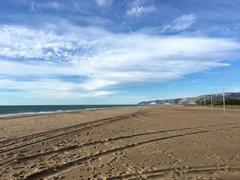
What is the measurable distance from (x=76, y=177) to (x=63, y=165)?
149 centimetres

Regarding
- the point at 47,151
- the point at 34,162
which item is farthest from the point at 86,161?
the point at 47,151

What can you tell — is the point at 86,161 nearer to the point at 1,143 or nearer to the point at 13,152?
the point at 13,152

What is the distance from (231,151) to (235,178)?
13.8 ft

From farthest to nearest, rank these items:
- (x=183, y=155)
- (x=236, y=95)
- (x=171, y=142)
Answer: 1. (x=236, y=95)
2. (x=171, y=142)
3. (x=183, y=155)

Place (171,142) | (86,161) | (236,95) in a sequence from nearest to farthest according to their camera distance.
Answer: (86,161)
(171,142)
(236,95)

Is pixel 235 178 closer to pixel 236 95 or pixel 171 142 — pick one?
pixel 171 142

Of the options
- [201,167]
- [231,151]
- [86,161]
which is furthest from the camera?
[231,151]

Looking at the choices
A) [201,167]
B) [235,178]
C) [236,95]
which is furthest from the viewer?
[236,95]

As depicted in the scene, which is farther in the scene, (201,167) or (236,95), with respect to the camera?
(236,95)

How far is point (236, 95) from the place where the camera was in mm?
183500

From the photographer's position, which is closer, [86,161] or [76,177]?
[76,177]

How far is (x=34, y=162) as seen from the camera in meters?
10.5

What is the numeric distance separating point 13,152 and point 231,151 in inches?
303

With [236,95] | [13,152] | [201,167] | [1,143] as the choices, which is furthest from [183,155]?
[236,95]
